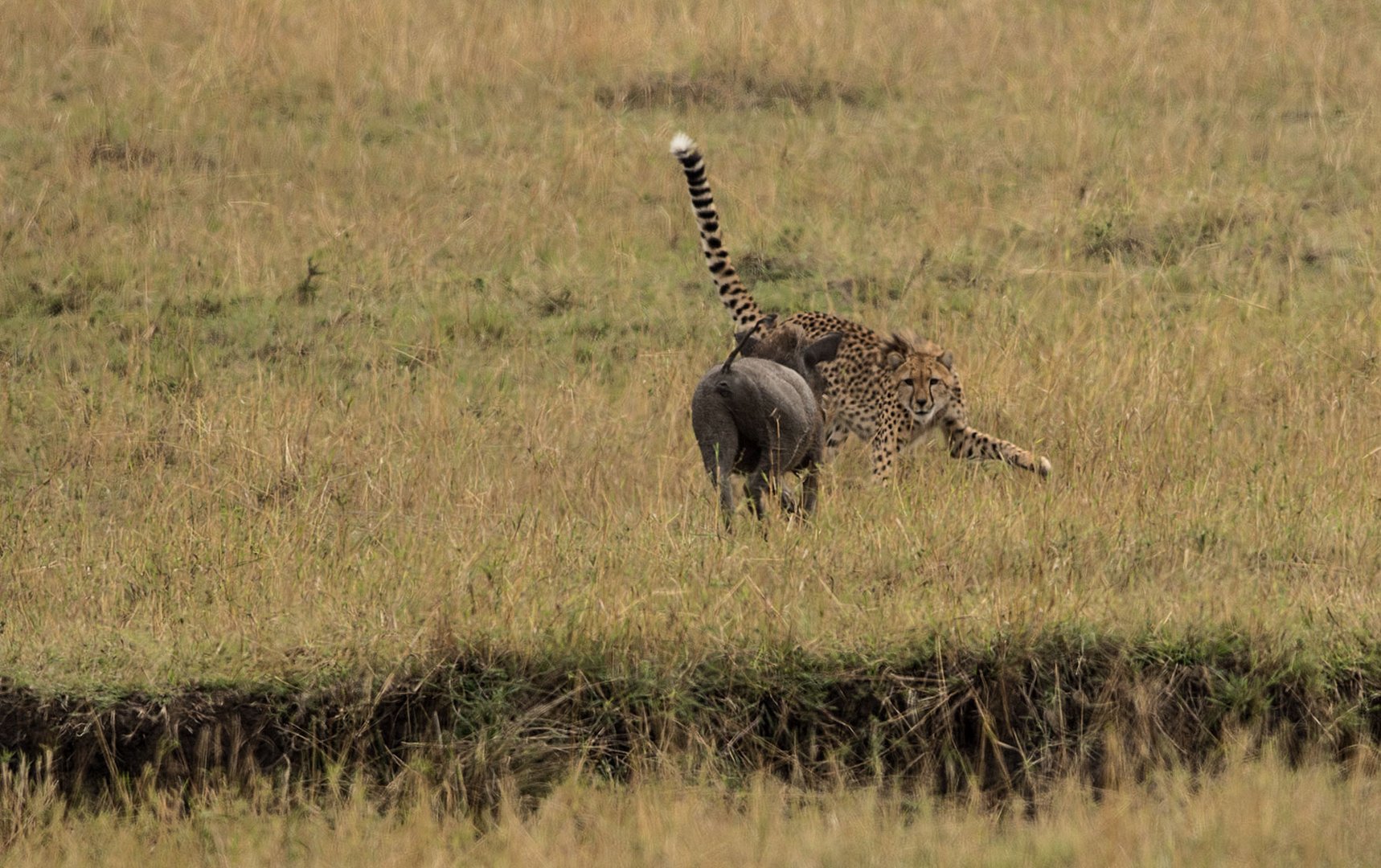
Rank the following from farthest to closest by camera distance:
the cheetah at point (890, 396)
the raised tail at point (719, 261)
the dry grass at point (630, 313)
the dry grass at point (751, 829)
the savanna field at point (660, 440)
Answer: the raised tail at point (719, 261), the cheetah at point (890, 396), the dry grass at point (630, 313), the savanna field at point (660, 440), the dry grass at point (751, 829)

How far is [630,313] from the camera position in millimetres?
10008

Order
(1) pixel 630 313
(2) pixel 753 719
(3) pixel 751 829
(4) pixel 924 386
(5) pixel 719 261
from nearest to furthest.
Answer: (3) pixel 751 829 → (2) pixel 753 719 → (4) pixel 924 386 → (5) pixel 719 261 → (1) pixel 630 313

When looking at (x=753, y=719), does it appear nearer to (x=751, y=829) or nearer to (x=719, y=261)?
(x=751, y=829)

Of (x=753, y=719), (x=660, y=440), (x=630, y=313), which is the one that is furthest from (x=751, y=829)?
(x=630, y=313)

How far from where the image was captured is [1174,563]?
245 inches

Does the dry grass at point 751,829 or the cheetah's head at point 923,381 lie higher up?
the cheetah's head at point 923,381

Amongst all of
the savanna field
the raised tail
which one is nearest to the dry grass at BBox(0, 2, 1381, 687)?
the savanna field

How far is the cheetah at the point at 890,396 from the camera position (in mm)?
8008

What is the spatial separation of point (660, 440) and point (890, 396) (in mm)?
1045

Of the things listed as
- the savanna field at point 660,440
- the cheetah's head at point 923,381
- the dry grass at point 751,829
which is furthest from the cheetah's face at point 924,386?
the dry grass at point 751,829

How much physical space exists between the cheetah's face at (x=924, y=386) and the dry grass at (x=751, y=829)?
3.01 metres

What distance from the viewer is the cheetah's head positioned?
802cm

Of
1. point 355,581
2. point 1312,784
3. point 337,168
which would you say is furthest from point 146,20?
point 1312,784

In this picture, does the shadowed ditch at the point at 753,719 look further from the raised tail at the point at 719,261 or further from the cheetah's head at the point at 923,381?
the raised tail at the point at 719,261
